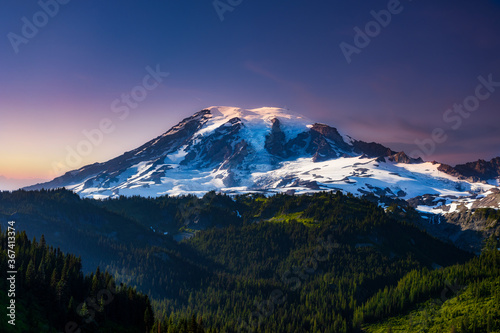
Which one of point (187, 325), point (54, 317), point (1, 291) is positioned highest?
point (1, 291)

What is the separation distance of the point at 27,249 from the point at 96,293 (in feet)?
103

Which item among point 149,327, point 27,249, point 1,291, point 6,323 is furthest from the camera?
point 27,249

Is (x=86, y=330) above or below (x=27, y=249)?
below

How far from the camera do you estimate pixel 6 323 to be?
113250mm

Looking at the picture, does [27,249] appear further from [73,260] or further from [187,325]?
[187,325]

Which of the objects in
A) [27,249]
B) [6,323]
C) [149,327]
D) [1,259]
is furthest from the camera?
[27,249]

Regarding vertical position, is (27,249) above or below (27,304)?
above

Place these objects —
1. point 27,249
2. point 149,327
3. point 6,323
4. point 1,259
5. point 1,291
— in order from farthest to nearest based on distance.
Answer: point 27,249
point 149,327
point 1,259
point 1,291
point 6,323

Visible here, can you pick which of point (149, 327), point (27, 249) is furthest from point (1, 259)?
point (149, 327)

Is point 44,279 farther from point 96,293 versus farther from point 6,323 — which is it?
point 6,323

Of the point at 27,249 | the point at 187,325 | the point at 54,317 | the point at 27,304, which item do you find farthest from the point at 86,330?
the point at 27,249

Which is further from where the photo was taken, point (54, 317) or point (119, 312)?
point (119, 312)

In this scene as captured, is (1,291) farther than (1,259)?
No

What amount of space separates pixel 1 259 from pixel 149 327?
48987mm
